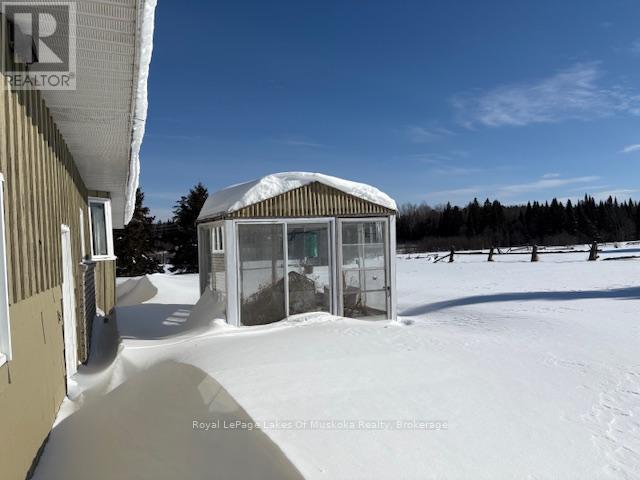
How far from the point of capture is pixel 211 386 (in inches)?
173

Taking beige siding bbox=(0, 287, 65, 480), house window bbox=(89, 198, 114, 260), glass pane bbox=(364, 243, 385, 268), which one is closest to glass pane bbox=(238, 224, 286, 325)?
glass pane bbox=(364, 243, 385, 268)

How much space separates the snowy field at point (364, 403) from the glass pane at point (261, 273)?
405 millimetres

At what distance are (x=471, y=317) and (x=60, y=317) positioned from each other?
7537mm

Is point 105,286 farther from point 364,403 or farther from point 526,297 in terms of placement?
point 526,297

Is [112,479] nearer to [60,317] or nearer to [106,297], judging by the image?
[60,317]

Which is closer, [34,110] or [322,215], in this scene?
[34,110]

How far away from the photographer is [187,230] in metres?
34.8

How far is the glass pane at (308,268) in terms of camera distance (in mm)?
8531

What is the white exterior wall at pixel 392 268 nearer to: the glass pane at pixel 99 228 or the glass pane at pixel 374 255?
the glass pane at pixel 374 255

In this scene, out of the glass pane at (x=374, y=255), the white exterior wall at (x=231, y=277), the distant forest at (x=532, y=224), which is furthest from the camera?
the distant forest at (x=532, y=224)

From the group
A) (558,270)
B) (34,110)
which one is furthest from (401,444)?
(558,270)

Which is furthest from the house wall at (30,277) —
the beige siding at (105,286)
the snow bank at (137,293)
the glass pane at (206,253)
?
the snow bank at (137,293)

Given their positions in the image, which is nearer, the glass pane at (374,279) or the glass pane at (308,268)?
the glass pane at (308,268)

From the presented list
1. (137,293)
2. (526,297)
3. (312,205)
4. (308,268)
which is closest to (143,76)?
(312,205)
